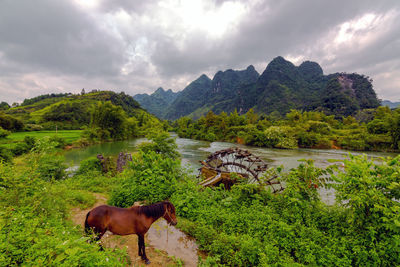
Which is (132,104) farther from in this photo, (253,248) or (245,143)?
(253,248)

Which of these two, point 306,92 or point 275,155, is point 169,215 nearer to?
point 275,155

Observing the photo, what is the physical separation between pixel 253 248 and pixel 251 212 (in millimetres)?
1445

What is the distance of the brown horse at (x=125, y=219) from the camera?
350cm

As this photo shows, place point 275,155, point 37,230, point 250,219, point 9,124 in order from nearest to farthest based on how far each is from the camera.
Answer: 1. point 37,230
2. point 250,219
3. point 275,155
4. point 9,124

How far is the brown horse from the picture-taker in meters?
3.50

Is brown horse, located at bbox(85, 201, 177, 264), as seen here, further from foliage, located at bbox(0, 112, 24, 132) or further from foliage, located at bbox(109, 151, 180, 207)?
foliage, located at bbox(0, 112, 24, 132)

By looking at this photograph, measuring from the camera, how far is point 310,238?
380cm

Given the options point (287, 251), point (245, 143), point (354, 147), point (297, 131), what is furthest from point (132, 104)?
point (287, 251)

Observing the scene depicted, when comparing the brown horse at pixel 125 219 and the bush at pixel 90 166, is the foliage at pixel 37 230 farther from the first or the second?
the bush at pixel 90 166

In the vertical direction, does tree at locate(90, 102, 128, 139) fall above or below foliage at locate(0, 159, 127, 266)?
above

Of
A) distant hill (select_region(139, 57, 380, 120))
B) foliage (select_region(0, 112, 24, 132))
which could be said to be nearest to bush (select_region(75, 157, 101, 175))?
foliage (select_region(0, 112, 24, 132))

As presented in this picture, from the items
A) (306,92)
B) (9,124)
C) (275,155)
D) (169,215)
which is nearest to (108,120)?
(9,124)

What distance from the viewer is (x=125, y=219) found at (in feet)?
11.9

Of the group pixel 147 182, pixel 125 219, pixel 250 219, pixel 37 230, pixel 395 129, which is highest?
pixel 395 129
